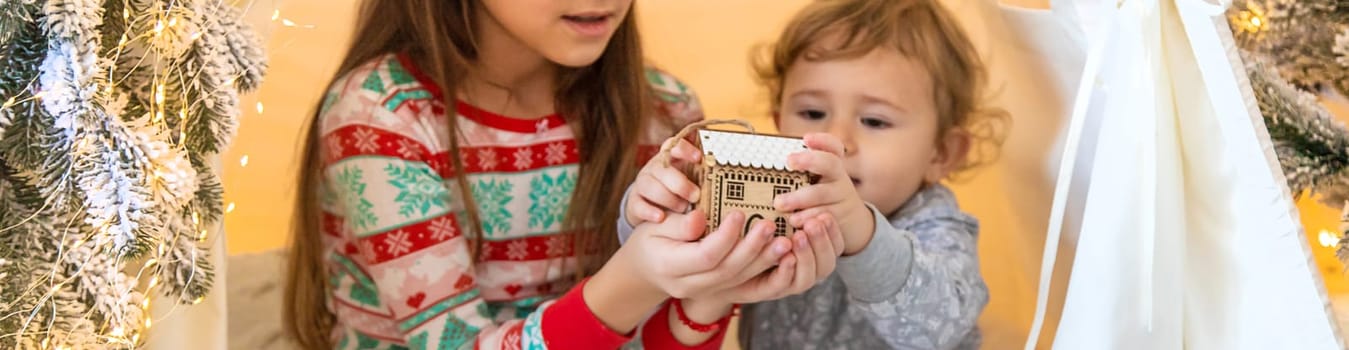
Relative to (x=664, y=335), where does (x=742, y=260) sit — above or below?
above

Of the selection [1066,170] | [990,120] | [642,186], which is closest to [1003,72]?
[990,120]

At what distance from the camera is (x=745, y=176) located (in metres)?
0.79

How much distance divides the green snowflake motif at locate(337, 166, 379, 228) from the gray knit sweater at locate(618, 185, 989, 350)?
197mm

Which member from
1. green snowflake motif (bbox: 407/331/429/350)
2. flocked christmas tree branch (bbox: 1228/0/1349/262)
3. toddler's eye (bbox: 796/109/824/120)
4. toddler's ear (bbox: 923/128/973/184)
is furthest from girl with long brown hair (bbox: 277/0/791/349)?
flocked christmas tree branch (bbox: 1228/0/1349/262)

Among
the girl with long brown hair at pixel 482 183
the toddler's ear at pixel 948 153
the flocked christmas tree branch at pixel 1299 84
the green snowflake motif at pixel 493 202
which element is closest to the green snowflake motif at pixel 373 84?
the girl with long brown hair at pixel 482 183

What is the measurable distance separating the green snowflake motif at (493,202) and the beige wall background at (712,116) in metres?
0.16

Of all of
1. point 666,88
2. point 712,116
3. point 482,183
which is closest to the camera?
point 482,183

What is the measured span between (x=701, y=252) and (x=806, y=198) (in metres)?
0.08

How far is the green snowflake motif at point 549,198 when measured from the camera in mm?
1038

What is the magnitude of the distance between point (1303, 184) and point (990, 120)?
375 millimetres

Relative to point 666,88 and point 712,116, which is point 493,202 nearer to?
point 666,88

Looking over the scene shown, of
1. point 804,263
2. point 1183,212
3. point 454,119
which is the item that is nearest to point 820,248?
point 804,263

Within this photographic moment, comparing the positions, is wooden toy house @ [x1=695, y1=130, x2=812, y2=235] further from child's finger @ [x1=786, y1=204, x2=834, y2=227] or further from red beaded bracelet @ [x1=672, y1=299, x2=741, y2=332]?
red beaded bracelet @ [x1=672, y1=299, x2=741, y2=332]

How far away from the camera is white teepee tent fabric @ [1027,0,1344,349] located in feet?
2.48
